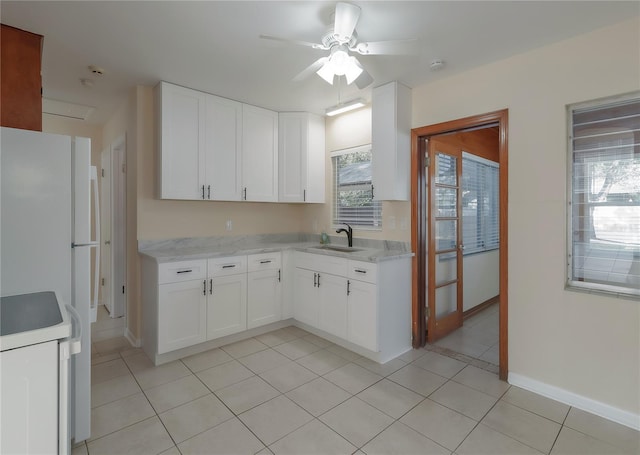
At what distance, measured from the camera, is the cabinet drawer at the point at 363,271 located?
282 centimetres

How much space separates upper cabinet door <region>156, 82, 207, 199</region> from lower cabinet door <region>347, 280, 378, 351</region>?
1.82 meters

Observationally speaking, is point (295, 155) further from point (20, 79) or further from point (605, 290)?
point (605, 290)

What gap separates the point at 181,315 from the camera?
2891 millimetres

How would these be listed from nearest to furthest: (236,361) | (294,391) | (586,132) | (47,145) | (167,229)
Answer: (47,145) → (586,132) → (294,391) → (236,361) → (167,229)

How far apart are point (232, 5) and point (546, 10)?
6.15 feet

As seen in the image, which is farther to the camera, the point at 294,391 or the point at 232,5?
the point at 294,391

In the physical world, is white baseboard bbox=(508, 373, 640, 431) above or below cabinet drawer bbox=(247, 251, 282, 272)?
below

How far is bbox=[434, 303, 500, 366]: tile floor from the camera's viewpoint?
10.1 feet

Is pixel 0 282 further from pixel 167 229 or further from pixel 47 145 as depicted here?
pixel 167 229

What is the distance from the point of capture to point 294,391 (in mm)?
2400

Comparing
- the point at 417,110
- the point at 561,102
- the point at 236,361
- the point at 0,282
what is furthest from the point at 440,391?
the point at 0,282

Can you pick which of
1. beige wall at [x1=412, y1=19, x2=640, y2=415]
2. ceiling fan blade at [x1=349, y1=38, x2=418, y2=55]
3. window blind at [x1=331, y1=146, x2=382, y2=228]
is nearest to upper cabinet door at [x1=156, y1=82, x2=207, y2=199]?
window blind at [x1=331, y1=146, x2=382, y2=228]

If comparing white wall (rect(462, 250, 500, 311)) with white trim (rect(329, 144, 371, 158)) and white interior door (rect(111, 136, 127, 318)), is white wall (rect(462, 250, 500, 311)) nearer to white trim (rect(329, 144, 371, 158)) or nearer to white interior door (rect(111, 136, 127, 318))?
white trim (rect(329, 144, 371, 158))

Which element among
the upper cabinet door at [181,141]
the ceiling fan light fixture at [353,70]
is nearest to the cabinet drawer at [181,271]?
the upper cabinet door at [181,141]
